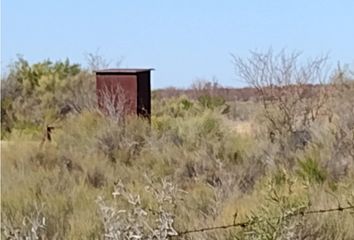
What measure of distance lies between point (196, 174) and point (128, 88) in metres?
7.72

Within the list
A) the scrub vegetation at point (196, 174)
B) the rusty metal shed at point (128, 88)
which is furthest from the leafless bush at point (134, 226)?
the rusty metal shed at point (128, 88)

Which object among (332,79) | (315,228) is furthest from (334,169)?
(332,79)

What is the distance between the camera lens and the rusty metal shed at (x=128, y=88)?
69.2 feet

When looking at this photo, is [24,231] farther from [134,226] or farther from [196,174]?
[196,174]

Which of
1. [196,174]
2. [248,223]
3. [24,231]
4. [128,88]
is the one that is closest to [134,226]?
[248,223]

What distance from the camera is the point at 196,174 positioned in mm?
14242

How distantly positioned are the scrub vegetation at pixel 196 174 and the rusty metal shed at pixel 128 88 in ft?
2.13

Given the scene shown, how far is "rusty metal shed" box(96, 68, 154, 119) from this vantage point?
2109 centimetres

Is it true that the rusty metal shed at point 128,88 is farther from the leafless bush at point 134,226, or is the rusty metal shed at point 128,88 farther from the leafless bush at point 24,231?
the leafless bush at point 134,226

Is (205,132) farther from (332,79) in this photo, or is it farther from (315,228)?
(315,228)

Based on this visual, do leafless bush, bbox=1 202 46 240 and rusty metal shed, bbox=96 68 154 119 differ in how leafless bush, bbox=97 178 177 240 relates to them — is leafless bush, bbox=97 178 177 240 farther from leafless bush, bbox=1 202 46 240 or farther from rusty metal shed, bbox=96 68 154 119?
rusty metal shed, bbox=96 68 154 119

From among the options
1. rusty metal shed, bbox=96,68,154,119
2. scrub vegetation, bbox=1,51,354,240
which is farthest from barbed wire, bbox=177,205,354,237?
rusty metal shed, bbox=96,68,154,119

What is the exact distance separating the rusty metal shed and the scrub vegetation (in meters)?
0.65

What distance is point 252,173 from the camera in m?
13.6
